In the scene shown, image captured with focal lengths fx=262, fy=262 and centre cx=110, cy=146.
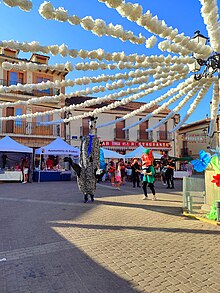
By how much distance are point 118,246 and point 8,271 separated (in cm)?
172

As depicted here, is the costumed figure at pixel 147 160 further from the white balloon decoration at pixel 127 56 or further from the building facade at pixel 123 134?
the building facade at pixel 123 134

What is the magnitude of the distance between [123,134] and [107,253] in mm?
27550

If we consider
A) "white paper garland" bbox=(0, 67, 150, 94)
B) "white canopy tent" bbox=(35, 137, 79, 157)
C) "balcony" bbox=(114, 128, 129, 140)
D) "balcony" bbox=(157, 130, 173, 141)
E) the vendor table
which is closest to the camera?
"white paper garland" bbox=(0, 67, 150, 94)

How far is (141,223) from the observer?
19.1ft

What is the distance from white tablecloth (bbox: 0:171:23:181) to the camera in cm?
1677

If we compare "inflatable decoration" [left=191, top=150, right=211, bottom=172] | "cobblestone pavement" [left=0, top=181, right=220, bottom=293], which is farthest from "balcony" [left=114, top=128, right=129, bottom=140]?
"cobblestone pavement" [left=0, top=181, right=220, bottom=293]

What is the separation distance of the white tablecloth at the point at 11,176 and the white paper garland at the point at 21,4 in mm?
15632

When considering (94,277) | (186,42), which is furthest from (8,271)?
(186,42)

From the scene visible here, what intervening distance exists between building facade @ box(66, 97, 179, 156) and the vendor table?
9.23 m

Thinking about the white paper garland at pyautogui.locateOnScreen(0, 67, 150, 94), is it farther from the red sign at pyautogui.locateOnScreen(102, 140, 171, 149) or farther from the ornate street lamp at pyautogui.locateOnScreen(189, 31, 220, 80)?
the red sign at pyautogui.locateOnScreen(102, 140, 171, 149)

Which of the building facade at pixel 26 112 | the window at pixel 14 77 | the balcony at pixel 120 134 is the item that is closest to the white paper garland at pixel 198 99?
the building facade at pixel 26 112

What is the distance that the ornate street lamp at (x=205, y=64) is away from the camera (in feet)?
17.5

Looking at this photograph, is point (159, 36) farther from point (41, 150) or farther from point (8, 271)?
point (41, 150)

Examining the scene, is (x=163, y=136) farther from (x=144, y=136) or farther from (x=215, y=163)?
(x=215, y=163)
